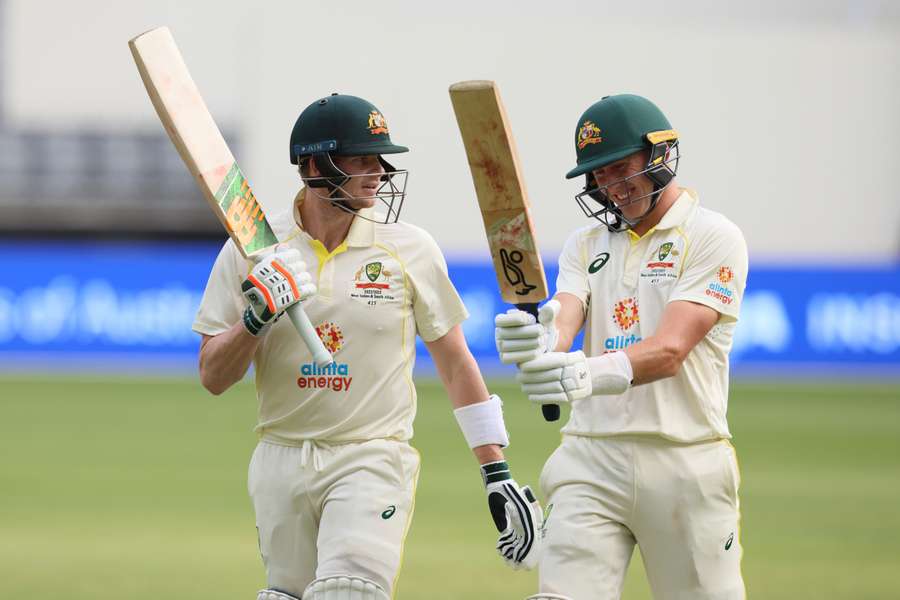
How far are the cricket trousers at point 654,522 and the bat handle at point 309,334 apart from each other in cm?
88

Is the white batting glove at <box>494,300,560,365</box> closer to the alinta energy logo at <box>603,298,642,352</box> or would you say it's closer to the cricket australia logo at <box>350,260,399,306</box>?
the alinta energy logo at <box>603,298,642,352</box>

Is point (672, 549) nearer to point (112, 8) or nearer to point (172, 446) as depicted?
point (172, 446)

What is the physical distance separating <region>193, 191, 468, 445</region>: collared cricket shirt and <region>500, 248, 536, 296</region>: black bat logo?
0.35 meters

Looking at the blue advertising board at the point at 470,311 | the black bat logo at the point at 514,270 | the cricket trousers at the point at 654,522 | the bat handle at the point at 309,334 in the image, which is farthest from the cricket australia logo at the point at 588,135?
the blue advertising board at the point at 470,311

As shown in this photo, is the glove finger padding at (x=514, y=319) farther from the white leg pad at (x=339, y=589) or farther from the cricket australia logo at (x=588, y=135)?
the white leg pad at (x=339, y=589)

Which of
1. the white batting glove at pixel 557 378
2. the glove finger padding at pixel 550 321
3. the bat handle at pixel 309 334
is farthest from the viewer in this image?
the bat handle at pixel 309 334

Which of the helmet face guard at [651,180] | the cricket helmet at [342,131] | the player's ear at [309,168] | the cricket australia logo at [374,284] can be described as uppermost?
the cricket helmet at [342,131]

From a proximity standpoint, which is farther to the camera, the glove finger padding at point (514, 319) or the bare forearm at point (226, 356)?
the bare forearm at point (226, 356)

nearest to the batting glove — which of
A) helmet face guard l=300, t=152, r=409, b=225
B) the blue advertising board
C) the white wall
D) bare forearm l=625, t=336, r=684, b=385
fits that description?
bare forearm l=625, t=336, r=684, b=385

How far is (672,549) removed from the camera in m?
4.54

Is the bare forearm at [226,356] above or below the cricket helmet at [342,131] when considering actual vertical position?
below

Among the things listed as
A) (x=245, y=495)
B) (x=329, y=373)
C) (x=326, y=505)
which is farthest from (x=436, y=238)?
(x=326, y=505)

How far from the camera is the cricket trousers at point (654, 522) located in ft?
14.8

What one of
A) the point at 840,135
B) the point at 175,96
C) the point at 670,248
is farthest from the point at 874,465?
the point at 840,135
